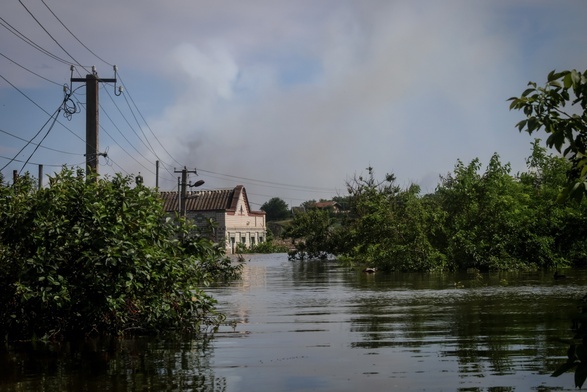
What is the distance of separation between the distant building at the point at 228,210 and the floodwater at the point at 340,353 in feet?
197

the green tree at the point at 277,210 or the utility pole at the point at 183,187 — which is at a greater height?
the green tree at the point at 277,210

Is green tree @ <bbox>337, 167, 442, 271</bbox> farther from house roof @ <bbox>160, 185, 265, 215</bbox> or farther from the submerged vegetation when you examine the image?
house roof @ <bbox>160, 185, 265, 215</bbox>

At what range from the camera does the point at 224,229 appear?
7956cm

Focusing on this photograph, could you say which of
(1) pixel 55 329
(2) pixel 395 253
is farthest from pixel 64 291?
(2) pixel 395 253

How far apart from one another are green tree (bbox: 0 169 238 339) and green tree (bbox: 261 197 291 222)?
128 meters

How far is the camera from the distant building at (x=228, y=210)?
266 feet

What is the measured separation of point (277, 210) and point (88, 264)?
131 metres

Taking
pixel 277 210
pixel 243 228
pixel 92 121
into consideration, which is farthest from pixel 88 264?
pixel 277 210

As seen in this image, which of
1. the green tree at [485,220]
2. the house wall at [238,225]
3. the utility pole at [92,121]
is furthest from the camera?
the house wall at [238,225]

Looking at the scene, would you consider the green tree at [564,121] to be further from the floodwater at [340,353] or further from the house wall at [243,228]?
the house wall at [243,228]

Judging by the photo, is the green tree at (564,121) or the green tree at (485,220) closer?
the green tree at (564,121)

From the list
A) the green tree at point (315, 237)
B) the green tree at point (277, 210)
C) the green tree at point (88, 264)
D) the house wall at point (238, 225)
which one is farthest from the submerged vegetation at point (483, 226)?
the green tree at point (277, 210)

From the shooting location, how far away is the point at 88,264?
46.3 ft

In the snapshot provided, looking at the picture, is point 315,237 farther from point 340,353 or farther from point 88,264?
→ point 340,353
